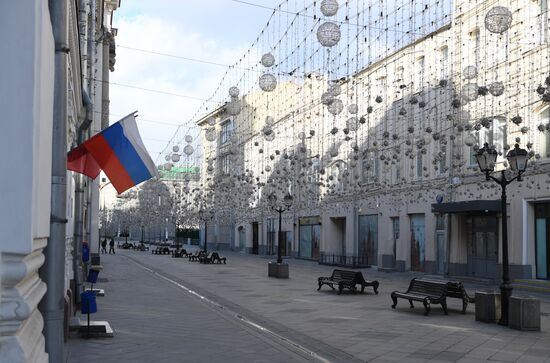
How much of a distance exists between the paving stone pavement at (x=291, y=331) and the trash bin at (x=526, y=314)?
299 millimetres

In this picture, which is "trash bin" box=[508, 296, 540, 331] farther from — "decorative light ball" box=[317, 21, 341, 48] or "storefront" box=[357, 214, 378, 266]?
"storefront" box=[357, 214, 378, 266]

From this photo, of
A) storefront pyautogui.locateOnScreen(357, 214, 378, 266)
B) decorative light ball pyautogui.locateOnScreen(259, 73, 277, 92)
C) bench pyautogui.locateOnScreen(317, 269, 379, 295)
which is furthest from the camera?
storefront pyautogui.locateOnScreen(357, 214, 378, 266)

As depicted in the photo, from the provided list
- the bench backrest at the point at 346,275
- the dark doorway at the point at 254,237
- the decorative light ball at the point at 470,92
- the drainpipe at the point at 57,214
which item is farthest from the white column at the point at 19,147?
the dark doorway at the point at 254,237

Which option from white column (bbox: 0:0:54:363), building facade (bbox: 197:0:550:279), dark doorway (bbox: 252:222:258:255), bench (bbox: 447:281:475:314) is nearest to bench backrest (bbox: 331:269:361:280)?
building facade (bbox: 197:0:550:279)

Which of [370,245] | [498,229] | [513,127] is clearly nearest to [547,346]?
[513,127]

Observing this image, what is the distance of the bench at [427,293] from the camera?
1681 centimetres

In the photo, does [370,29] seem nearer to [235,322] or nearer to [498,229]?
[235,322]

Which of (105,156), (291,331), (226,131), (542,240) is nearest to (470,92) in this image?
(291,331)

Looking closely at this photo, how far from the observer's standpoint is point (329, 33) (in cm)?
1491

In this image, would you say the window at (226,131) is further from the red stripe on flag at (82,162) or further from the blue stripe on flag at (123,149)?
the blue stripe on flag at (123,149)

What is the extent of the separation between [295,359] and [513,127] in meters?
18.8

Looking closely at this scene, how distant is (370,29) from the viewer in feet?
64.4

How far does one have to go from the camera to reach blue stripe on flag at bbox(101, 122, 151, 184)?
7.39 m

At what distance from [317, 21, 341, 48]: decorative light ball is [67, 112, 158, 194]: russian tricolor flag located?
8150mm
